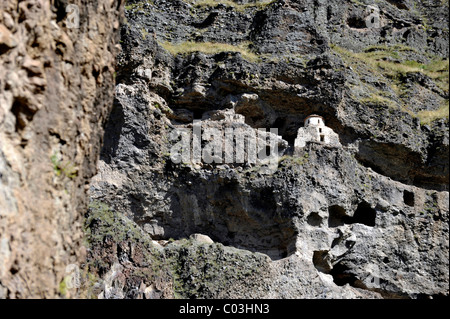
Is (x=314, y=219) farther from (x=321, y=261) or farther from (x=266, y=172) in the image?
(x=266, y=172)

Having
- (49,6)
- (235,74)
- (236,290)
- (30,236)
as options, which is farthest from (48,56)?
(235,74)

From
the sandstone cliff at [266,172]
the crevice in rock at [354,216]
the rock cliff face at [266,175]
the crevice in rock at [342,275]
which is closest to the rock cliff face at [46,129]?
the sandstone cliff at [266,172]

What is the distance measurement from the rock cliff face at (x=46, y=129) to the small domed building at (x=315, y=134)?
22296mm

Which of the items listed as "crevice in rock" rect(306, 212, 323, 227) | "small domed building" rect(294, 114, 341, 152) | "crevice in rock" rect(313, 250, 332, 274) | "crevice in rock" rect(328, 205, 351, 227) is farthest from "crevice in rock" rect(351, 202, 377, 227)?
"crevice in rock" rect(313, 250, 332, 274)

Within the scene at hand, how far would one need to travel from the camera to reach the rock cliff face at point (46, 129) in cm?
758

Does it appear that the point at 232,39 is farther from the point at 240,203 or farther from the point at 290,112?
the point at 240,203

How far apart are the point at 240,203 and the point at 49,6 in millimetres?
22436

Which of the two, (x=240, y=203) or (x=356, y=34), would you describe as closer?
(x=240, y=203)

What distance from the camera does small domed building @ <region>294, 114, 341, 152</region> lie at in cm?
3177

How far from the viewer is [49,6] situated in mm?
8562

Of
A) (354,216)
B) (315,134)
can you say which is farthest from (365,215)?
(315,134)

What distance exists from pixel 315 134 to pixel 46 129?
80.7 feet

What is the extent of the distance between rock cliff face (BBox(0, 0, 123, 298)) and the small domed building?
2230 centimetres

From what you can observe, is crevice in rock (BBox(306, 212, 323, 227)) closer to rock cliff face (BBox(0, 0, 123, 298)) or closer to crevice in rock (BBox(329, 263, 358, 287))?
crevice in rock (BBox(329, 263, 358, 287))
